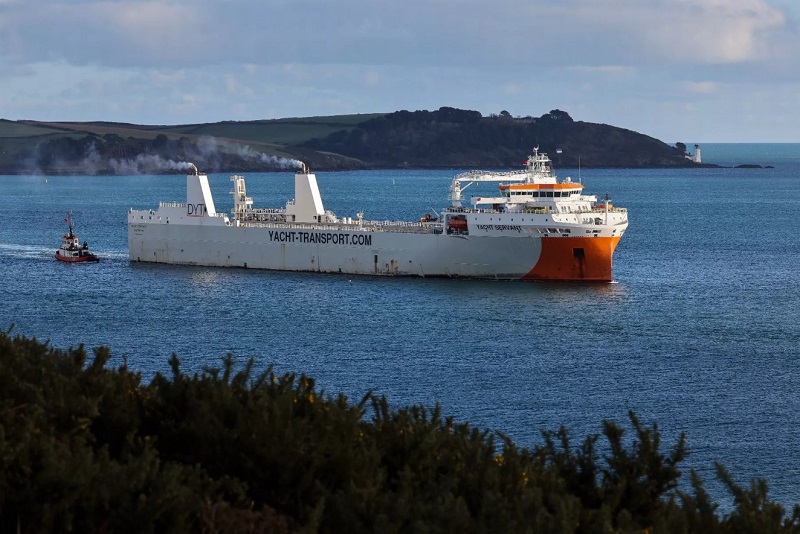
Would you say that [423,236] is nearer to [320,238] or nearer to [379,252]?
[379,252]

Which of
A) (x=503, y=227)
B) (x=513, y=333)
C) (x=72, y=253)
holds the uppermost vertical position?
(x=503, y=227)

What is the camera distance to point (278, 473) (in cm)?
1505

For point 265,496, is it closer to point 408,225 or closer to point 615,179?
point 408,225

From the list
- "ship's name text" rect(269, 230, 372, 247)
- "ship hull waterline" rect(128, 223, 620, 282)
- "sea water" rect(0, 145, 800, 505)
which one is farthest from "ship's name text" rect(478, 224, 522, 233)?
"ship's name text" rect(269, 230, 372, 247)

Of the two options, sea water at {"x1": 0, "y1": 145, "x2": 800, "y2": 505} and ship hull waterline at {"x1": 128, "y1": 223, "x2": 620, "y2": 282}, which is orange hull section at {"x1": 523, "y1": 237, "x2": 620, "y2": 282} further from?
sea water at {"x1": 0, "y1": 145, "x2": 800, "y2": 505}

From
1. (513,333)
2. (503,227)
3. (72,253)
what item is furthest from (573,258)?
(72,253)

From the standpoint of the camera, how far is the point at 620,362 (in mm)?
35844

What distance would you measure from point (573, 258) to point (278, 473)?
37.1 metres

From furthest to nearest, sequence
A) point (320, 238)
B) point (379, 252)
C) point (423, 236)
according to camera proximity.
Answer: point (320, 238)
point (379, 252)
point (423, 236)

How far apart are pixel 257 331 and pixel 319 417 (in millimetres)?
25046

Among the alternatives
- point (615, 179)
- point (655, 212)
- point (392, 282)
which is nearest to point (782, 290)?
point (392, 282)

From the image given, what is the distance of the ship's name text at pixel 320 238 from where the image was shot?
54375 mm

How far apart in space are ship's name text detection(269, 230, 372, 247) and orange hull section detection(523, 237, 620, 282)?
6941 mm

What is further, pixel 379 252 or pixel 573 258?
pixel 379 252
